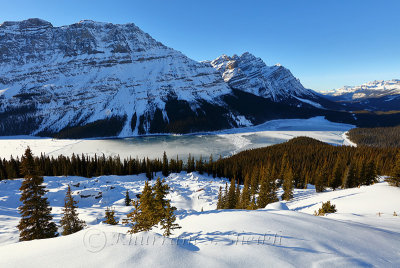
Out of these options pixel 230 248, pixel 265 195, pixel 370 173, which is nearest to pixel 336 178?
pixel 370 173

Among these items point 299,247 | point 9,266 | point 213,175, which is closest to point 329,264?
point 299,247

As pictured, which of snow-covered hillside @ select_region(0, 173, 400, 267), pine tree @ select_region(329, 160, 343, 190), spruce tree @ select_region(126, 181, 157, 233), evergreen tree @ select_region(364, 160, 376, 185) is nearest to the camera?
snow-covered hillside @ select_region(0, 173, 400, 267)

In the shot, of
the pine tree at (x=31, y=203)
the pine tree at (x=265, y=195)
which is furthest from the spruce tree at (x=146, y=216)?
the pine tree at (x=265, y=195)

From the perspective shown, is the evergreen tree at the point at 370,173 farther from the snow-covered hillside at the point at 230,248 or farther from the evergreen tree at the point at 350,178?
the snow-covered hillside at the point at 230,248

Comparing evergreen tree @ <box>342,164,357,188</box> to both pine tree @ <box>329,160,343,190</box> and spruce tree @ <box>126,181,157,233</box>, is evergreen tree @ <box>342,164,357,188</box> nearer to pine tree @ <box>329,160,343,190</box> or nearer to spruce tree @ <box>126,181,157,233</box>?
pine tree @ <box>329,160,343,190</box>

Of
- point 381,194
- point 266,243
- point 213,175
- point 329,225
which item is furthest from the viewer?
point 213,175

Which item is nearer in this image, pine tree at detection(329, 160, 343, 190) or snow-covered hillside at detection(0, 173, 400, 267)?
snow-covered hillside at detection(0, 173, 400, 267)

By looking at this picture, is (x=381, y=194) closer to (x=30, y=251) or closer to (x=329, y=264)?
(x=329, y=264)

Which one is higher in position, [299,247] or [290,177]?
[299,247]

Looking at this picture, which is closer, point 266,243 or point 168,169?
point 266,243

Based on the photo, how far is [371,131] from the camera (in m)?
200

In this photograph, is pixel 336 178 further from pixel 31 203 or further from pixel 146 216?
pixel 31 203

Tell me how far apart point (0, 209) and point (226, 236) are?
51732 mm

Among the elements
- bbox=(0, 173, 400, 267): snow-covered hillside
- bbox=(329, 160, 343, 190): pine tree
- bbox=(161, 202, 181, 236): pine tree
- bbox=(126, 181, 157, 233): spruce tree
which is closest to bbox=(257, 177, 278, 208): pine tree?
bbox=(329, 160, 343, 190): pine tree
